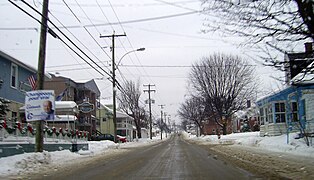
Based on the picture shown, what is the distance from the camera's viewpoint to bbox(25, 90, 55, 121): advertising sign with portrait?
20077 millimetres

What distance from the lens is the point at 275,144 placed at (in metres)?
25.2

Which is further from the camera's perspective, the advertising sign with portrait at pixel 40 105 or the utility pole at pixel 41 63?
the advertising sign with portrait at pixel 40 105

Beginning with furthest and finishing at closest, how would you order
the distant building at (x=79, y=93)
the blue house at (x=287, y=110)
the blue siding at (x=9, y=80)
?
the distant building at (x=79, y=93) → the blue siding at (x=9, y=80) → the blue house at (x=287, y=110)

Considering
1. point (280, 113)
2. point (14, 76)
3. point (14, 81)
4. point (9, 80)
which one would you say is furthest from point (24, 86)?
point (280, 113)

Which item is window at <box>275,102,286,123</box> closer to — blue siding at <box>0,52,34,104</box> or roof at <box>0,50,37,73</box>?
roof at <box>0,50,37,73</box>

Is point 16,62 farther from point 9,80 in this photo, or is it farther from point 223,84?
point 223,84

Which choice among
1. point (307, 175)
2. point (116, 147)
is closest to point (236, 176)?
point (307, 175)

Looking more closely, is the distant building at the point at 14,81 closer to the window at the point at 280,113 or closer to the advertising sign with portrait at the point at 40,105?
the advertising sign with portrait at the point at 40,105

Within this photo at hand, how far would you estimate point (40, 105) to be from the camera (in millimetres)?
20391

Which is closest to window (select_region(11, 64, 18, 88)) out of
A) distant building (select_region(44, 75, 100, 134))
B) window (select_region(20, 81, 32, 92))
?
window (select_region(20, 81, 32, 92))

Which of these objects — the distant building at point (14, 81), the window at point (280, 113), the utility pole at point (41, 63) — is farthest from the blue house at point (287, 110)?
the distant building at point (14, 81)

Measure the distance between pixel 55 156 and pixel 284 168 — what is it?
13069 millimetres

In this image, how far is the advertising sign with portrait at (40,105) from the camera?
20.1m

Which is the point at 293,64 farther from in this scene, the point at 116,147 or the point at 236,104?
the point at 236,104
